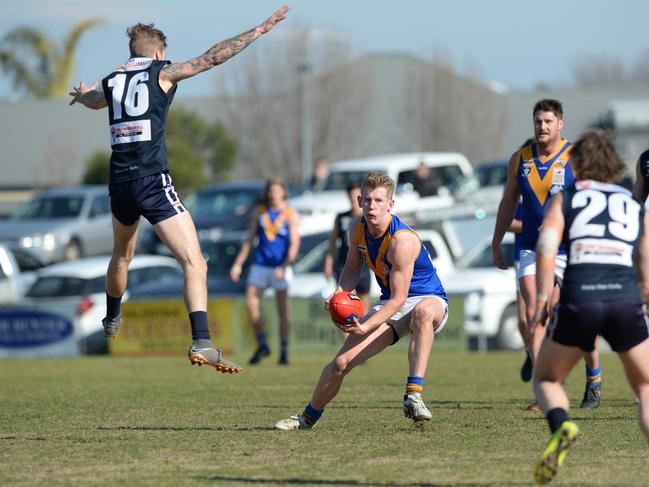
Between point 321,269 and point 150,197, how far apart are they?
40.1 ft

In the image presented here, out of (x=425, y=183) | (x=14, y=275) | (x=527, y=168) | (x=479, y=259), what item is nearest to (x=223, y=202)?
(x=425, y=183)

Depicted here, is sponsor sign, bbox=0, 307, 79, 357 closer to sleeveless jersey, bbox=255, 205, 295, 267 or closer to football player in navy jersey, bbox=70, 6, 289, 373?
sleeveless jersey, bbox=255, 205, 295, 267

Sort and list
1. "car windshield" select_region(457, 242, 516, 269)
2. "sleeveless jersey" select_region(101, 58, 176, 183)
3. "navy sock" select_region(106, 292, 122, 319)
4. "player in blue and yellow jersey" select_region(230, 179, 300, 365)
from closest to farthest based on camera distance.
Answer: "sleeveless jersey" select_region(101, 58, 176, 183)
"navy sock" select_region(106, 292, 122, 319)
"player in blue and yellow jersey" select_region(230, 179, 300, 365)
"car windshield" select_region(457, 242, 516, 269)

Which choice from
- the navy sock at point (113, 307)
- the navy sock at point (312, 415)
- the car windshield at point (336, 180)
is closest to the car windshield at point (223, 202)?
the car windshield at point (336, 180)

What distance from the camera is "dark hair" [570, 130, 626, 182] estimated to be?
21.1 ft

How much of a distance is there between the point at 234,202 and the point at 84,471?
2206 centimetres

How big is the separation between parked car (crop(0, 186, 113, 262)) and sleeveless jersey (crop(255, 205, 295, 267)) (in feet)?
48.7

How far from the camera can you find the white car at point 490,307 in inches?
756

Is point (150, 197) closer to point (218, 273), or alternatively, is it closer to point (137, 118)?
point (137, 118)

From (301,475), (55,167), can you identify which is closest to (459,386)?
(301,475)

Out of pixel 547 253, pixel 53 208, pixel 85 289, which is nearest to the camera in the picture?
pixel 547 253

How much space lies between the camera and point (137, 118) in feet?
28.2

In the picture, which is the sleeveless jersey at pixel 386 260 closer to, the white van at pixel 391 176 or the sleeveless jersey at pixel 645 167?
the sleeveless jersey at pixel 645 167

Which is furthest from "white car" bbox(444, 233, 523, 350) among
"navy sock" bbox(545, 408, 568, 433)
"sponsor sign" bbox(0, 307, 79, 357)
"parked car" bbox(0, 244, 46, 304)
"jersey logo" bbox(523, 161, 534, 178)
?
"navy sock" bbox(545, 408, 568, 433)
